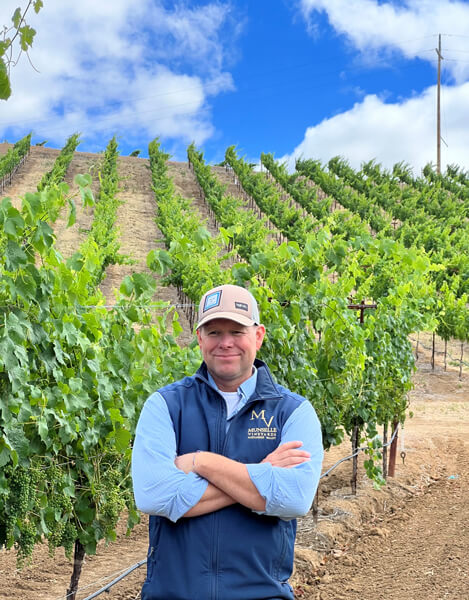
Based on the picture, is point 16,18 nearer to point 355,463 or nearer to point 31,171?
point 355,463

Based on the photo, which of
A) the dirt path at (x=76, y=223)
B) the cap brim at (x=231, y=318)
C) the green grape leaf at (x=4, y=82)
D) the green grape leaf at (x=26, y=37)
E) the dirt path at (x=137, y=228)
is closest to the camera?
A: the green grape leaf at (x=4, y=82)

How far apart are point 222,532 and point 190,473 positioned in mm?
191

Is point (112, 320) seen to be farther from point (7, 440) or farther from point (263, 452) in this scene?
point (263, 452)

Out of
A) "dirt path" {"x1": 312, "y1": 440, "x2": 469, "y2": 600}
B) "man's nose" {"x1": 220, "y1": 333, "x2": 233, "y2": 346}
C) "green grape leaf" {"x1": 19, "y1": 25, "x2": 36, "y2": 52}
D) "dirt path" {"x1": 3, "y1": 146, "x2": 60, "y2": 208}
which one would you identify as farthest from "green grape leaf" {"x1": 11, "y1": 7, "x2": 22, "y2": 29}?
"dirt path" {"x1": 3, "y1": 146, "x2": 60, "y2": 208}

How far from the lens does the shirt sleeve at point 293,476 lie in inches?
73.6

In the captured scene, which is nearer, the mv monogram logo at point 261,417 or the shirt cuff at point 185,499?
the shirt cuff at point 185,499

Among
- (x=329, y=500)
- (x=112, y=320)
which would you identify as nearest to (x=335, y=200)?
(x=329, y=500)

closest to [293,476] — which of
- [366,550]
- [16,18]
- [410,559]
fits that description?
[16,18]

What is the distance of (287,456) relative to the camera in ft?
6.39

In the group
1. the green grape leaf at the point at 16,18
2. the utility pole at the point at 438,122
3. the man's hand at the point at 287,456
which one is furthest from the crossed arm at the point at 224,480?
the utility pole at the point at 438,122

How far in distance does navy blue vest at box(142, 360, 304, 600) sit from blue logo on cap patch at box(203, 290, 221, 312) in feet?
0.71

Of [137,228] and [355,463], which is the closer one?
[355,463]

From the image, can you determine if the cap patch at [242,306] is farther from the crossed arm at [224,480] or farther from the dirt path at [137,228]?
the dirt path at [137,228]

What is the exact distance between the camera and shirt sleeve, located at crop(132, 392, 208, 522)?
188 centimetres
